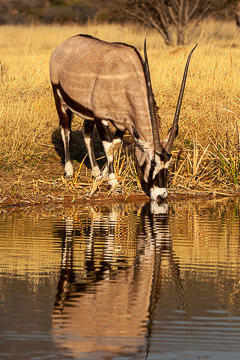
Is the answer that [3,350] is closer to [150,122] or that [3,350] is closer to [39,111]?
[150,122]

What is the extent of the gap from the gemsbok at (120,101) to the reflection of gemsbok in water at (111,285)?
1.09 meters

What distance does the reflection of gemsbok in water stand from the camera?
3.58 metres

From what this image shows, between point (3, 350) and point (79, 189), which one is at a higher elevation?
point (3, 350)

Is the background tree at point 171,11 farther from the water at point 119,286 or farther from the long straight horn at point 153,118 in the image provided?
the water at point 119,286

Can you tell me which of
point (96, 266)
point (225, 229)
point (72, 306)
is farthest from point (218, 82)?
point (72, 306)

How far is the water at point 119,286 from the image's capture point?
3.55m

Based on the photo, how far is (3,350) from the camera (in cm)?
347

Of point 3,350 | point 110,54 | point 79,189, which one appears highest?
point 110,54

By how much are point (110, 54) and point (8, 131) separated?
2175 mm

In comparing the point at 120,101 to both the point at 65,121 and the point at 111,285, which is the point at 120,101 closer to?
the point at 65,121

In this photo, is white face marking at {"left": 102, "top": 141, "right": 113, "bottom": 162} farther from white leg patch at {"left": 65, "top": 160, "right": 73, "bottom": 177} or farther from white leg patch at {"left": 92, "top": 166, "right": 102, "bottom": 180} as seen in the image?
white leg patch at {"left": 65, "top": 160, "right": 73, "bottom": 177}

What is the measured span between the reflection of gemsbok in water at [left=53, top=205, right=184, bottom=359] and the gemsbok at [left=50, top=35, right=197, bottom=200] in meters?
1.09

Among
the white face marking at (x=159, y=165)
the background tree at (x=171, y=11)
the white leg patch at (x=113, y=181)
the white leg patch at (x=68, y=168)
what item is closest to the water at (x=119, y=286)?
the white face marking at (x=159, y=165)

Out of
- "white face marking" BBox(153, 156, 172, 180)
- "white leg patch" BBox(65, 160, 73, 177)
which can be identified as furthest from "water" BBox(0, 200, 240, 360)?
"white leg patch" BBox(65, 160, 73, 177)
